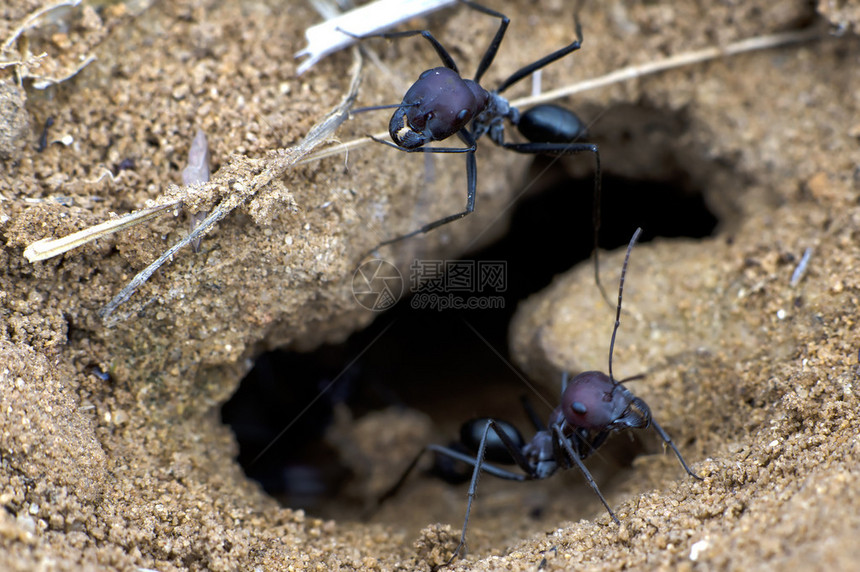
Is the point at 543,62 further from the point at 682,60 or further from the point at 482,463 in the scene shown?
the point at 482,463

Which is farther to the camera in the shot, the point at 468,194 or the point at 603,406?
the point at 468,194

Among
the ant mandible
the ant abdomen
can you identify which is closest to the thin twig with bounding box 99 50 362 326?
the ant mandible

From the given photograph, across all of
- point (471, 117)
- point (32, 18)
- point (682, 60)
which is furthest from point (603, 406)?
point (32, 18)

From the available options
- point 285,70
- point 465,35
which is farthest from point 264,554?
point 465,35

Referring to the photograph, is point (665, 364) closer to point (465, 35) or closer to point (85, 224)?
point (465, 35)

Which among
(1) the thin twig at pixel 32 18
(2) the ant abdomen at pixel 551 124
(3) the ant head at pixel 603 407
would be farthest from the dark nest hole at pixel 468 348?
(1) the thin twig at pixel 32 18
